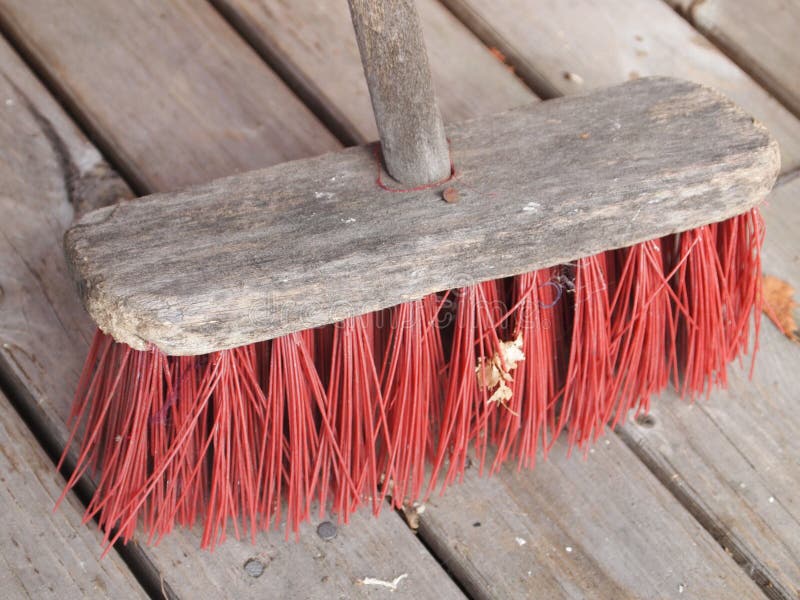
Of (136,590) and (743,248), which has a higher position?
(743,248)

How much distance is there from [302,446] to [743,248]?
0.50 meters

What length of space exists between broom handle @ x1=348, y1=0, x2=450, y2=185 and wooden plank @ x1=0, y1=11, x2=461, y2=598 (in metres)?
0.30

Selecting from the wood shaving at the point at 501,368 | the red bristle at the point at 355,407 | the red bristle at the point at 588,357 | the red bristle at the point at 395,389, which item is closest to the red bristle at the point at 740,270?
the red bristle at the point at 395,389

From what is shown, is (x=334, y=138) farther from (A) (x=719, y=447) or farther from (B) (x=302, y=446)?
(A) (x=719, y=447)

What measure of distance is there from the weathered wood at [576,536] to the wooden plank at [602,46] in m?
0.49

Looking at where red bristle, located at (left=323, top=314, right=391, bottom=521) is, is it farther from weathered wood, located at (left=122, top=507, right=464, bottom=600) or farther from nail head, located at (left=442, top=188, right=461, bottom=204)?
nail head, located at (left=442, top=188, right=461, bottom=204)

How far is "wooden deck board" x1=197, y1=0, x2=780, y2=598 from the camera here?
3.10ft

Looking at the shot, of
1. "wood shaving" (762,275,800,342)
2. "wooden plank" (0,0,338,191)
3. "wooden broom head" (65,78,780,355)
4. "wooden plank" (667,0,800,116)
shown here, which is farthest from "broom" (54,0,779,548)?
"wooden plank" (667,0,800,116)

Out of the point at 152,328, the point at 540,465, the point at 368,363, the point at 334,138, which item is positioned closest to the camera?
the point at 152,328

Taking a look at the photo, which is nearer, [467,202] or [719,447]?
[467,202]

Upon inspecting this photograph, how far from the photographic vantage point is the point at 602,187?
85 cm

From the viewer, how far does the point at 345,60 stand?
3.83 ft

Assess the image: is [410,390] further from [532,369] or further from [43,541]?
[43,541]

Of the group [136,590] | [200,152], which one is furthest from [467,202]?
[136,590]
